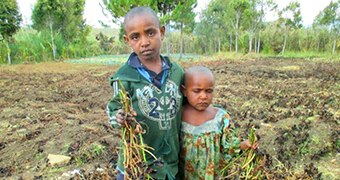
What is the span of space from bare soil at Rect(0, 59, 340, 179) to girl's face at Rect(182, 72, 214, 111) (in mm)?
462

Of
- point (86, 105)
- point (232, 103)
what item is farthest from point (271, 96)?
point (86, 105)

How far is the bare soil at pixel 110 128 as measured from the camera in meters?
3.78

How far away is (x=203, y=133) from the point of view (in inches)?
74.2

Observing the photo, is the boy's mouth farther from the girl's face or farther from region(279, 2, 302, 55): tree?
region(279, 2, 302, 55): tree

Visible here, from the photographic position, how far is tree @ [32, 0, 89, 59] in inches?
818

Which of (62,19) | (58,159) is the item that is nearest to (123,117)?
(58,159)

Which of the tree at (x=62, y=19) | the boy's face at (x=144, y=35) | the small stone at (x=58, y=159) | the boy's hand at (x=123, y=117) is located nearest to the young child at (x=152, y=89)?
the boy's face at (x=144, y=35)

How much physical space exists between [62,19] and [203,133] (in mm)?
24509

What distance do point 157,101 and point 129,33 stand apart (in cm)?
39

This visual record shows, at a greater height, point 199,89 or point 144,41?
point 144,41

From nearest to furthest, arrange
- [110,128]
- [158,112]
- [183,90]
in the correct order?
[158,112] → [183,90] → [110,128]

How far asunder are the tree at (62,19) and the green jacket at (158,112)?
2026 centimetres

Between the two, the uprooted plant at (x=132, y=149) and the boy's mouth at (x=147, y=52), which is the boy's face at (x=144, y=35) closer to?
the boy's mouth at (x=147, y=52)

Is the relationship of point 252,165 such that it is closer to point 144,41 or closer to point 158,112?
point 158,112
